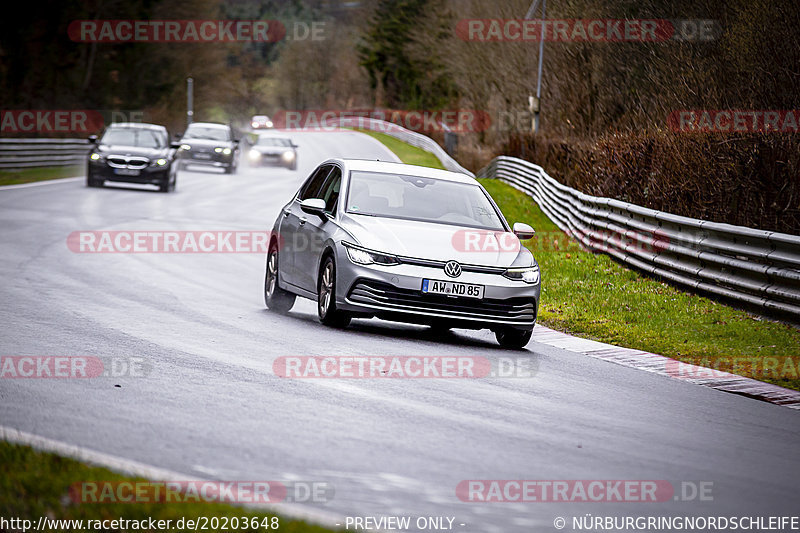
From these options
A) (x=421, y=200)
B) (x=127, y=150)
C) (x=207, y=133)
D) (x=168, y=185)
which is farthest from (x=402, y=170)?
(x=207, y=133)

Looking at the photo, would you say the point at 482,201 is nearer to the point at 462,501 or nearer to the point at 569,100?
the point at 462,501

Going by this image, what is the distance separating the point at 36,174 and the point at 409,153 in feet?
98.7

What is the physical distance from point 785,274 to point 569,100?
116 feet

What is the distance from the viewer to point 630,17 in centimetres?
4144

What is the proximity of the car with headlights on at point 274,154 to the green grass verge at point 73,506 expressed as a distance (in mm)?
48511

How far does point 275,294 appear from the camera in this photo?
13.9 m

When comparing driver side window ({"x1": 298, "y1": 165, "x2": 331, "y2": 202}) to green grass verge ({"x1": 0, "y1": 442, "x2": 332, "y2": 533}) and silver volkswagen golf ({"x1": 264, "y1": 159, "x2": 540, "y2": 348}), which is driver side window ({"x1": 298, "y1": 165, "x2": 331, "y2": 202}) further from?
green grass verge ({"x1": 0, "y1": 442, "x2": 332, "y2": 533})

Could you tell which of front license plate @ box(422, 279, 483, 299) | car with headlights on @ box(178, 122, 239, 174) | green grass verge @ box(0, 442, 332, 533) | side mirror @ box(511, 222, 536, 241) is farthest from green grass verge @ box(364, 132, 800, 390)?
car with headlights on @ box(178, 122, 239, 174)

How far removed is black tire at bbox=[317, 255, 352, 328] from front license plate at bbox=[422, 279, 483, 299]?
0.89 m

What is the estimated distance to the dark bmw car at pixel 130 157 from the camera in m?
34.5

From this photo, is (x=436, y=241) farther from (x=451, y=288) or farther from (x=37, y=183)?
(x=37, y=183)

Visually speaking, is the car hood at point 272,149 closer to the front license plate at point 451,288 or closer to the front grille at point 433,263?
the front grille at point 433,263

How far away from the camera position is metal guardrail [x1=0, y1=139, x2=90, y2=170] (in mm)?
40062

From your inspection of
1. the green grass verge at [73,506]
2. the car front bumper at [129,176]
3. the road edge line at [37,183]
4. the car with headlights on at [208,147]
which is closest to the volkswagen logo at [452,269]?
the green grass verge at [73,506]
